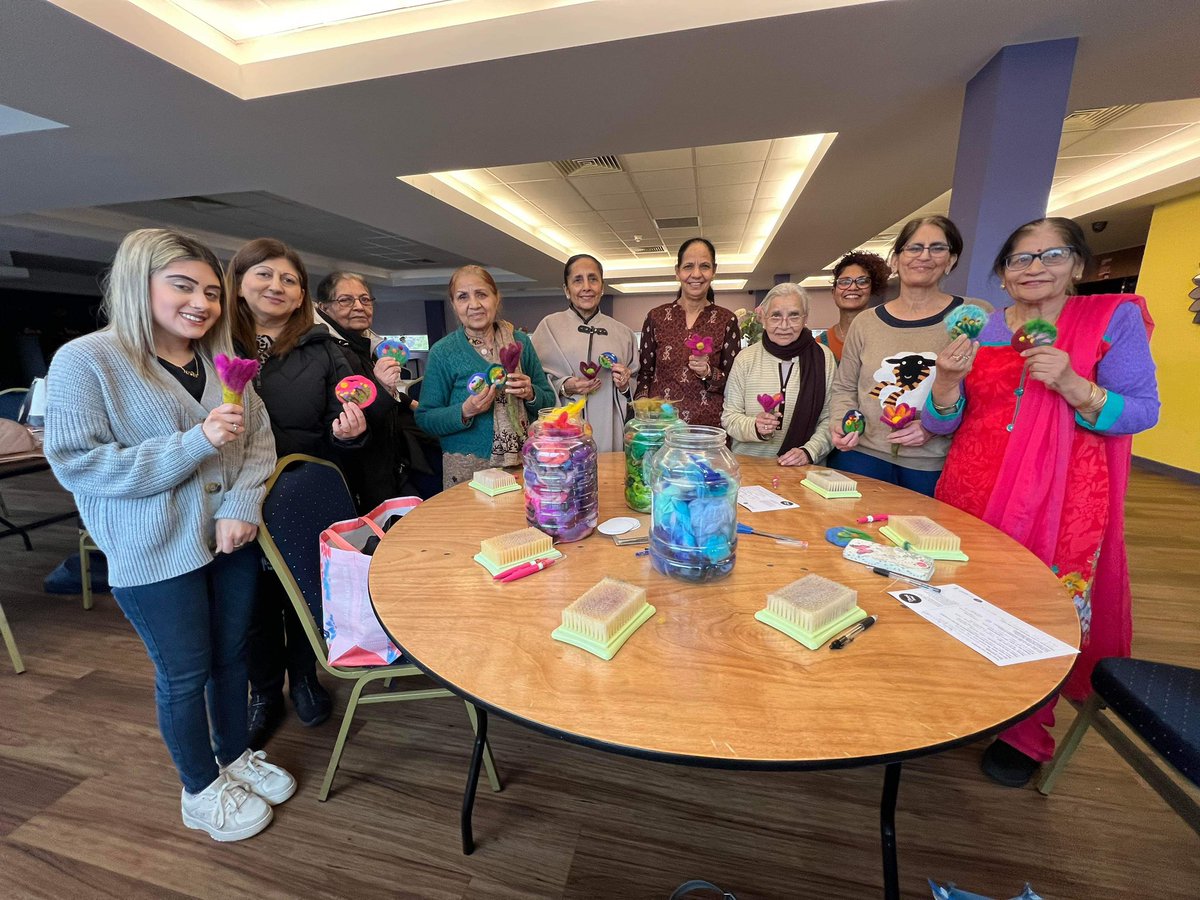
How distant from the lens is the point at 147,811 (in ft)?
4.83

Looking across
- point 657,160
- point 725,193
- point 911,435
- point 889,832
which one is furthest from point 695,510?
point 725,193

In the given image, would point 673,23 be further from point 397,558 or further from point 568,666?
point 568,666

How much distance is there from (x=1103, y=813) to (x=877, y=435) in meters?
1.29

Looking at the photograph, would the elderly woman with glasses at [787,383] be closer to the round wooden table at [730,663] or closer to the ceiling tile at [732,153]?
the round wooden table at [730,663]

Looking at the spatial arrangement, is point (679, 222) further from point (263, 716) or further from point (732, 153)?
point (263, 716)

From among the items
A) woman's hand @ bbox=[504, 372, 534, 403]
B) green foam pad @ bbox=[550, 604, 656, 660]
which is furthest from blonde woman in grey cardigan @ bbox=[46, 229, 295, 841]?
green foam pad @ bbox=[550, 604, 656, 660]

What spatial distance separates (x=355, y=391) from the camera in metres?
1.62

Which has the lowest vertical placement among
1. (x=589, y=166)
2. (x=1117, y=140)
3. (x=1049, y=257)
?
(x=1049, y=257)

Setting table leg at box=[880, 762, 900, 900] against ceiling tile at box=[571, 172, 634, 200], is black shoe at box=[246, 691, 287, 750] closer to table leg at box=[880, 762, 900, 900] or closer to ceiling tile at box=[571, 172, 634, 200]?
table leg at box=[880, 762, 900, 900]

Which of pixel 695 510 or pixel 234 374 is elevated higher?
pixel 234 374

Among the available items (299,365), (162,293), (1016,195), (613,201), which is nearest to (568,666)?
(162,293)

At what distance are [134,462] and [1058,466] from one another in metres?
2.40

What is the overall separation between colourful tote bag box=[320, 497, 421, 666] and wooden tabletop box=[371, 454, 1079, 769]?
118 millimetres

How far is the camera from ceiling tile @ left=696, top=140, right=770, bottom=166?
178 inches
